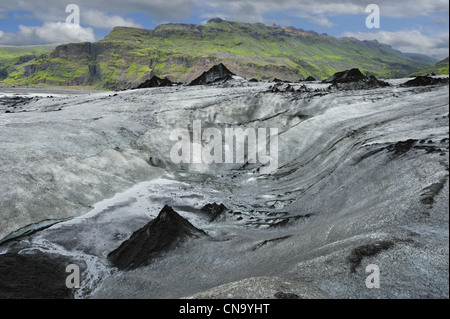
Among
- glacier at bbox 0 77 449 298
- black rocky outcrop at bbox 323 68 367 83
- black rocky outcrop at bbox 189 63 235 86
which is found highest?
black rocky outcrop at bbox 189 63 235 86

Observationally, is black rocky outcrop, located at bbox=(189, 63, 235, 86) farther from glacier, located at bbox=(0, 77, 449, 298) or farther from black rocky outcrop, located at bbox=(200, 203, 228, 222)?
black rocky outcrop, located at bbox=(200, 203, 228, 222)

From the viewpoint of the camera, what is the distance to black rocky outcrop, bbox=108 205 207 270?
12.3 m

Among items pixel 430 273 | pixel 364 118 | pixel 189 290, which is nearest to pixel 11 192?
pixel 189 290

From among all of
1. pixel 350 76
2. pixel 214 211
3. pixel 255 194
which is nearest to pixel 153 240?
pixel 214 211

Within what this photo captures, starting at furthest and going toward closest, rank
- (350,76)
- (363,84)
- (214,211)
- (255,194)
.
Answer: (350,76) < (363,84) < (255,194) < (214,211)

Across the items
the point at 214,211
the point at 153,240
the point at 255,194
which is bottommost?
the point at 153,240

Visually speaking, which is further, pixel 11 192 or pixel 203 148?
pixel 203 148

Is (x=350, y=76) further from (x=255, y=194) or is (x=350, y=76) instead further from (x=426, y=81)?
(x=255, y=194)

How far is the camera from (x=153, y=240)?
1308cm

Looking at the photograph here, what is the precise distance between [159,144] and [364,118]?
A: 14.9 metres

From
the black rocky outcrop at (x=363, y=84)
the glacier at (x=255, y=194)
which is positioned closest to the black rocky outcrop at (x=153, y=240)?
the glacier at (x=255, y=194)

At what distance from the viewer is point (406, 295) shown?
6.60m

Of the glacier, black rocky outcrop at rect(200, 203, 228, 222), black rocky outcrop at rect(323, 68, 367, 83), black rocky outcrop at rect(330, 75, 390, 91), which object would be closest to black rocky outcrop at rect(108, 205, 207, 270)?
the glacier

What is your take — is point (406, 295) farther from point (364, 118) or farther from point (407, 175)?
point (364, 118)
